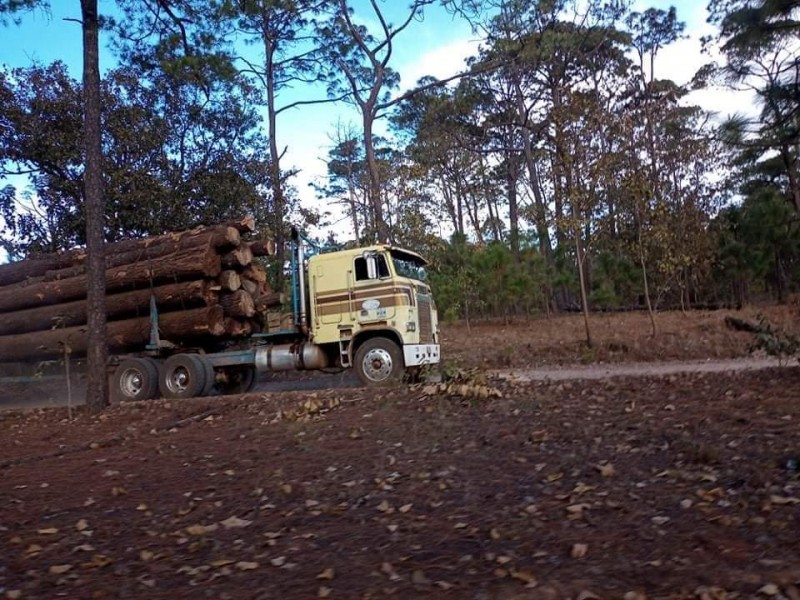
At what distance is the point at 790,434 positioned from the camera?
6.01 metres

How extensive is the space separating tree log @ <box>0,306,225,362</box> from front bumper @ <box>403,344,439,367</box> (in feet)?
12.6

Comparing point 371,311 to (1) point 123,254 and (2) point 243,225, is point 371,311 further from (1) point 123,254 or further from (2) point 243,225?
(1) point 123,254

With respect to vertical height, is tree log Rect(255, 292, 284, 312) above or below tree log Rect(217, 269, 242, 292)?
below

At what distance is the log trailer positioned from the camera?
12875mm

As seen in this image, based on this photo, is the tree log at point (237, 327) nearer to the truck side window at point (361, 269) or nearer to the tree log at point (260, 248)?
the tree log at point (260, 248)

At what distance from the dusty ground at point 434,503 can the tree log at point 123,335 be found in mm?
5027

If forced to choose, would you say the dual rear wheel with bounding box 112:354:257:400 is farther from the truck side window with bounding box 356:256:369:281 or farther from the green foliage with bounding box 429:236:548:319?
the green foliage with bounding box 429:236:548:319

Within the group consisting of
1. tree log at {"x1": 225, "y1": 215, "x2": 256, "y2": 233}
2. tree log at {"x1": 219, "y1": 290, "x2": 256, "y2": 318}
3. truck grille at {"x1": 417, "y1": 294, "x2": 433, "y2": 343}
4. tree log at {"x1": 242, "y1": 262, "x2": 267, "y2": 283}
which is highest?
tree log at {"x1": 225, "y1": 215, "x2": 256, "y2": 233}

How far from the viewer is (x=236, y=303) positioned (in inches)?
557

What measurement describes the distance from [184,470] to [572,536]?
3.89 meters

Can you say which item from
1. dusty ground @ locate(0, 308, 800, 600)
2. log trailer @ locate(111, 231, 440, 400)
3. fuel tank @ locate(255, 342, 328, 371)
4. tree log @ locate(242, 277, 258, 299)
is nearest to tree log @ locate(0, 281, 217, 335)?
log trailer @ locate(111, 231, 440, 400)

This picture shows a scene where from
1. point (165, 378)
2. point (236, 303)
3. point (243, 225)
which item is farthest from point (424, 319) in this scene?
point (165, 378)

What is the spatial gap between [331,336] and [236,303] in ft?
7.12

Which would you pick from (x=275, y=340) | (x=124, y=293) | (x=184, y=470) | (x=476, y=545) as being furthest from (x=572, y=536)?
Answer: (x=124, y=293)
